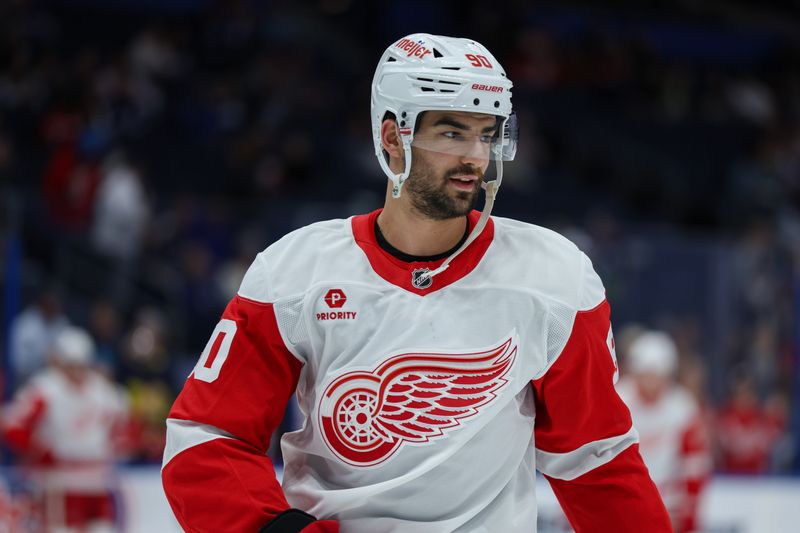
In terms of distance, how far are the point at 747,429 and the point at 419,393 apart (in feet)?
23.5

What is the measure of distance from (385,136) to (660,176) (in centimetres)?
1154

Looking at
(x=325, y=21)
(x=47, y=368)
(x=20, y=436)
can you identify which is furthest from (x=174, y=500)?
(x=325, y=21)

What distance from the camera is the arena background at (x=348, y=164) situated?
30.5ft

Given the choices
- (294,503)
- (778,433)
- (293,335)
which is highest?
(293,335)

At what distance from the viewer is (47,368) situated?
8.75 m

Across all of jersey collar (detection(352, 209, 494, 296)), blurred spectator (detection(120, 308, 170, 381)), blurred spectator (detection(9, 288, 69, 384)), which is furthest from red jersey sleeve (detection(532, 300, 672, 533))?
blurred spectator (detection(120, 308, 170, 381))

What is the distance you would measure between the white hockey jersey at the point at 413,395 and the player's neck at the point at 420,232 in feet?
0.16

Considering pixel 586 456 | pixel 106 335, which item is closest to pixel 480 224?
pixel 586 456

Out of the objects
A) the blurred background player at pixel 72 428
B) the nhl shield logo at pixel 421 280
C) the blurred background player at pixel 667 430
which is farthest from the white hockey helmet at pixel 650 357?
the nhl shield logo at pixel 421 280

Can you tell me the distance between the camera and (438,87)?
2.54m

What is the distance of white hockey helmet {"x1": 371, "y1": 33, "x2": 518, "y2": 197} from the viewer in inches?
100

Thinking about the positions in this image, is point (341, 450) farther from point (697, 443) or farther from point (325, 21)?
point (325, 21)

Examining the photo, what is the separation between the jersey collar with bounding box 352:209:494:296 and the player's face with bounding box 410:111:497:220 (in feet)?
0.32

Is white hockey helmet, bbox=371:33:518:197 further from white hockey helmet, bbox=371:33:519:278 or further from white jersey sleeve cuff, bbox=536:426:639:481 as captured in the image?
white jersey sleeve cuff, bbox=536:426:639:481
